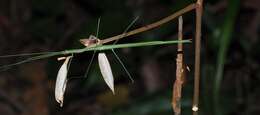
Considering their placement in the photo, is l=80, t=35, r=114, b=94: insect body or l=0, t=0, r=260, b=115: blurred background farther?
l=0, t=0, r=260, b=115: blurred background

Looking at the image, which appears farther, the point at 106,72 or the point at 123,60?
the point at 123,60

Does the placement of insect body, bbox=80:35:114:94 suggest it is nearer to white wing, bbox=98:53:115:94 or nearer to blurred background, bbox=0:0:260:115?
white wing, bbox=98:53:115:94

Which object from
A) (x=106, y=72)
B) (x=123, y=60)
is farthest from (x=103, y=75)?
(x=123, y=60)

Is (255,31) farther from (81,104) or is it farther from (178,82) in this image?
(178,82)

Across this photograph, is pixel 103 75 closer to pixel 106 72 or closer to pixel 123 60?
pixel 106 72

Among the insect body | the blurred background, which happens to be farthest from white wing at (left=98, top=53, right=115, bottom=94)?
the blurred background

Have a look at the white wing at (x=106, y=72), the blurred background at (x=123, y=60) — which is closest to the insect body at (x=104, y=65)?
the white wing at (x=106, y=72)

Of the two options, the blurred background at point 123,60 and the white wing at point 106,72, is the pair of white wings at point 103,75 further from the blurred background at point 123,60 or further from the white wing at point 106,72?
the blurred background at point 123,60

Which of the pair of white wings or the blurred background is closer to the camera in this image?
the pair of white wings

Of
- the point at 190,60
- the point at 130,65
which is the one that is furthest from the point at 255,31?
the point at 130,65
